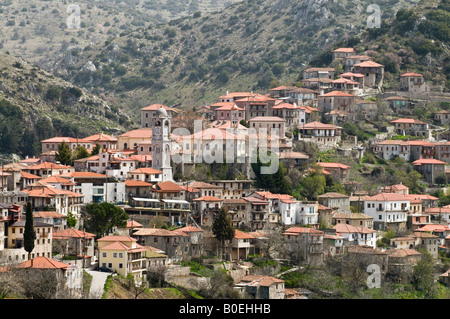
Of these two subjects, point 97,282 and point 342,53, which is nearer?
point 97,282

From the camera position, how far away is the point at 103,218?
9625 cm

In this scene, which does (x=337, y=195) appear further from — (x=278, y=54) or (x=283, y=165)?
(x=278, y=54)

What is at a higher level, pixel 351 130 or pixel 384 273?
pixel 351 130

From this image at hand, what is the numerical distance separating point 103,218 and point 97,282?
1218 centimetres

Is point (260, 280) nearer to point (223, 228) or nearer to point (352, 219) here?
point (223, 228)

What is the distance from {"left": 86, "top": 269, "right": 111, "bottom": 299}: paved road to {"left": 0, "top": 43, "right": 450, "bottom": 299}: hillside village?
3.76 feet

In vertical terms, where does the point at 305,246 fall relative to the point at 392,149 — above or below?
below

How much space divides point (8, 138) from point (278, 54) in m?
70.8

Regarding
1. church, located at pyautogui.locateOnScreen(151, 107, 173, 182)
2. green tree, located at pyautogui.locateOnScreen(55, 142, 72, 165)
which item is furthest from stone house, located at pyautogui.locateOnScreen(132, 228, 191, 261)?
green tree, located at pyautogui.locateOnScreen(55, 142, 72, 165)

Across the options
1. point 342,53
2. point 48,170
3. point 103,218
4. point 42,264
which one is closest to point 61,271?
point 42,264

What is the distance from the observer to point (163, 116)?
112 metres

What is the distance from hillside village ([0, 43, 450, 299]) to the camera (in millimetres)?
92062

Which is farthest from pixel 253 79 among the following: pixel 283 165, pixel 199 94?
pixel 283 165

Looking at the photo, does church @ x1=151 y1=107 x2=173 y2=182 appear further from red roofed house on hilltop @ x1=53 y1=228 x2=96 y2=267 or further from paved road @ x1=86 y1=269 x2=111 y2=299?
paved road @ x1=86 y1=269 x2=111 y2=299
